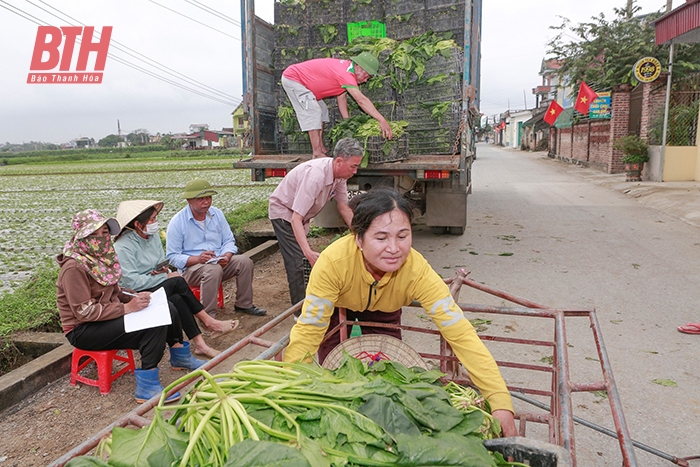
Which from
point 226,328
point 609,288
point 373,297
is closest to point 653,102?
point 609,288

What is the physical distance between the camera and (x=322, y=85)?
5945mm

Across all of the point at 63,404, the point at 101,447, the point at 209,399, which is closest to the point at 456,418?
the point at 209,399

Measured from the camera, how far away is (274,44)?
24.5 feet

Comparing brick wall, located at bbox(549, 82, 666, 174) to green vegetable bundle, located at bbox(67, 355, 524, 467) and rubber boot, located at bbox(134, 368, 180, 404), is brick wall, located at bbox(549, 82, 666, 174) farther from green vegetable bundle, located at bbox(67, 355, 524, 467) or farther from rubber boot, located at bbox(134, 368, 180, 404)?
green vegetable bundle, located at bbox(67, 355, 524, 467)

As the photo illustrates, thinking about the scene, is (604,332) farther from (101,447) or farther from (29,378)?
(29,378)

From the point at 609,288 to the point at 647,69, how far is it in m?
12.6

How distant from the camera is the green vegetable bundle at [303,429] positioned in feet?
4.49

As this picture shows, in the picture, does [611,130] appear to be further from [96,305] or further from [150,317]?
[96,305]

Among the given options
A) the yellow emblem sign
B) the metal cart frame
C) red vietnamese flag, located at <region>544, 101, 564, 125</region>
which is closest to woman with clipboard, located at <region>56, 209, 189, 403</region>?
the metal cart frame

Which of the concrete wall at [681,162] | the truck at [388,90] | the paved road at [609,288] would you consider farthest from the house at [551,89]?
the truck at [388,90]

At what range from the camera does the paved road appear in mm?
3131

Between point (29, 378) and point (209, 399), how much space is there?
2.69m

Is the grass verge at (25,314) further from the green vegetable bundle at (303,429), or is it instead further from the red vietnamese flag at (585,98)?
the red vietnamese flag at (585,98)

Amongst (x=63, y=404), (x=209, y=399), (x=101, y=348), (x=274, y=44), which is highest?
(x=274, y=44)
